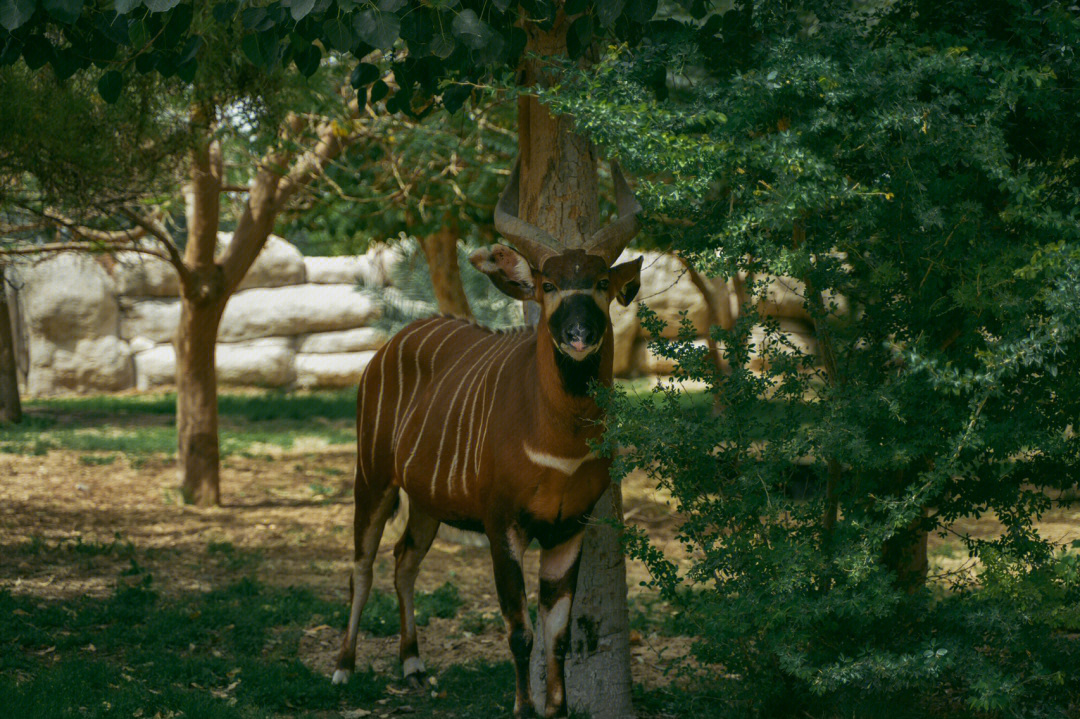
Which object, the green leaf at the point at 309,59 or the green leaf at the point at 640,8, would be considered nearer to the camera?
the green leaf at the point at 640,8

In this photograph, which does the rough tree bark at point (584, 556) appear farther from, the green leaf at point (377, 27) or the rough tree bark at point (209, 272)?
the rough tree bark at point (209, 272)

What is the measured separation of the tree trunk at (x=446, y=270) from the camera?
31.1 feet

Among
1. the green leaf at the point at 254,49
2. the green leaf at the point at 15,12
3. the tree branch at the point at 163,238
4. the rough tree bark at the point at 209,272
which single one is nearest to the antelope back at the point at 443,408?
the green leaf at the point at 254,49

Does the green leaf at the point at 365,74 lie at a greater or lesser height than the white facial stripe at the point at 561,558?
greater

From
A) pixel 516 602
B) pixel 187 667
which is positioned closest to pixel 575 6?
pixel 516 602

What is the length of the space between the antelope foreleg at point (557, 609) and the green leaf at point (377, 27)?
6.63 feet

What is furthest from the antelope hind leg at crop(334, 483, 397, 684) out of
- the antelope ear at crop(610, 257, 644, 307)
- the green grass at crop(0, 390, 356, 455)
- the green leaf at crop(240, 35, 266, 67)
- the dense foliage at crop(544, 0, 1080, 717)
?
the green grass at crop(0, 390, 356, 455)

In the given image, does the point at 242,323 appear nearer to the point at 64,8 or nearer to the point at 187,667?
the point at 187,667

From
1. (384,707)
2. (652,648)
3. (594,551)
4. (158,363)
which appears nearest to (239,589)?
(384,707)

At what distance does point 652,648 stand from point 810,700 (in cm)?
180

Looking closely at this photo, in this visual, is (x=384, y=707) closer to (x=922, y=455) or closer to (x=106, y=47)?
(x=922, y=455)

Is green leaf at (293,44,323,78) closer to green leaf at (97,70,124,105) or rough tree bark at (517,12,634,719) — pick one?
green leaf at (97,70,124,105)

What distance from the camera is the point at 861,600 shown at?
3.69 metres

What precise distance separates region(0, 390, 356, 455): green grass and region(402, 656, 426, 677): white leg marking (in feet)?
23.0
